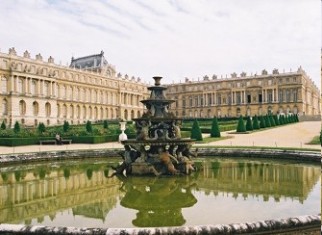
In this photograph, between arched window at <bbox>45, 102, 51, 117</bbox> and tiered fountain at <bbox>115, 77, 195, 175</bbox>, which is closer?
tiered fountain at <bbox>115, 77, 195, 175</bbox>

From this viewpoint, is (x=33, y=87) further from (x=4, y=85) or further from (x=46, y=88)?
(x=4, y=85)

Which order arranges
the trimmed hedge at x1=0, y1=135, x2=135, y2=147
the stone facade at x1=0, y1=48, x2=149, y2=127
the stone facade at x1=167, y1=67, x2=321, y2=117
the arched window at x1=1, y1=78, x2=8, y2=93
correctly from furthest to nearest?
the stone facade at x1=167, y1=67, x2=321, y2=117, the stone facade at x1=0, y1=48, x2=149, y2=127, the arched window at x1=1, y1=78, x2=8, y2=93, the trimmed hedge at x1=0, y1=135, x2=135, y2=147

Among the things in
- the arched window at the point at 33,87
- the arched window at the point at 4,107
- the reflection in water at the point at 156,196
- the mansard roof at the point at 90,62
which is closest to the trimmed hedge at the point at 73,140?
the reflection in water at the point at 156,196

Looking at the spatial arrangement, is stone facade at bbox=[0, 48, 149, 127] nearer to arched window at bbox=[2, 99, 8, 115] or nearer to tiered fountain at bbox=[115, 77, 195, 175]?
arched window at bbox=[2, 99, 8, 115]

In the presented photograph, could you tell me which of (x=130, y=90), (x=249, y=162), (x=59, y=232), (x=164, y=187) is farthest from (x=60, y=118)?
(x=59, y=232)

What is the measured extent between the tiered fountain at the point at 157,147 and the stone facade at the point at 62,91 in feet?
133

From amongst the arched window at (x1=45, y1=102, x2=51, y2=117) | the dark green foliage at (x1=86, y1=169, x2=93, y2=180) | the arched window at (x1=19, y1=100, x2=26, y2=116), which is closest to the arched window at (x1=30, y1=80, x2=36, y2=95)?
the arched window at (x1=19, y1=100, x2=26, y2=116)

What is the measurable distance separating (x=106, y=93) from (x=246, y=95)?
27.0 metres

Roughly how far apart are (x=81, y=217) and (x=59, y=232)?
1.50m

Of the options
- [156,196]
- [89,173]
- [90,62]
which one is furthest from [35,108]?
[156,196]

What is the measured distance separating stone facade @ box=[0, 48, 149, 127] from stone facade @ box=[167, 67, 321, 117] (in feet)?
31.0

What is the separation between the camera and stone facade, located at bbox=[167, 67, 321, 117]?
7088 cm

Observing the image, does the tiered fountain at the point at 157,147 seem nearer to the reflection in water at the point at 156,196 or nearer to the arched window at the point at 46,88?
the reflection in water at the point at 156,196

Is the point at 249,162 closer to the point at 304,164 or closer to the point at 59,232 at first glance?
the point at 304,164
